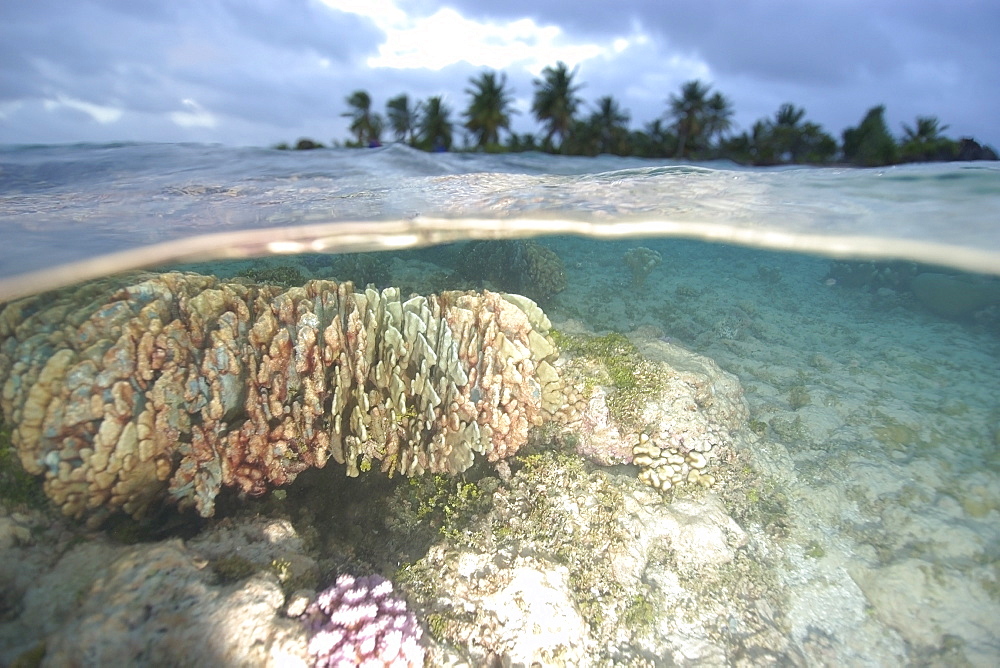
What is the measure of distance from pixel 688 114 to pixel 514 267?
19.9m

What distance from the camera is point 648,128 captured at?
24359 millimetres

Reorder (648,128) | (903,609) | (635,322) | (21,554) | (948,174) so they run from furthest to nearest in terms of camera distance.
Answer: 1. (648,128)
2. (635,322)
3. (948,174)
4. (903,609)
5. (21,554)

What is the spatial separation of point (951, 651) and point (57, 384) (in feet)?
33.5

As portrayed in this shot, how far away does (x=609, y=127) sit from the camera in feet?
87.3

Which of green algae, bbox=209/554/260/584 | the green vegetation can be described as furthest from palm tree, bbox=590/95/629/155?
green algae, bbox=209/554/260/584

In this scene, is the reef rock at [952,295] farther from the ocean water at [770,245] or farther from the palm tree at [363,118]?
the palm tree at [363,118]

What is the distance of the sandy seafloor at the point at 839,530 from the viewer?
4.20 metres

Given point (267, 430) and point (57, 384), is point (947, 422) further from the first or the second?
point (57, 384)

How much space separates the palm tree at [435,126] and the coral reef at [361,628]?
15742 millimetres

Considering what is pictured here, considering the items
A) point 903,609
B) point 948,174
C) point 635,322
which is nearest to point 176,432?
point 903,609

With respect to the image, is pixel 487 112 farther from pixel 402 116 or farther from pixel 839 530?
pixel 839 530

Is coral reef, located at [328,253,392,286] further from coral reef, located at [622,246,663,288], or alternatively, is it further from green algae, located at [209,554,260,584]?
coral reef, located at [622,246,663,288]

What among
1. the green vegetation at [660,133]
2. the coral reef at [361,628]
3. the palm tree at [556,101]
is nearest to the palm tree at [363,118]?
the green vegetation at [660,133]

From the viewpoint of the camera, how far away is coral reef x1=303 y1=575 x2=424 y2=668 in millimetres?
3416
